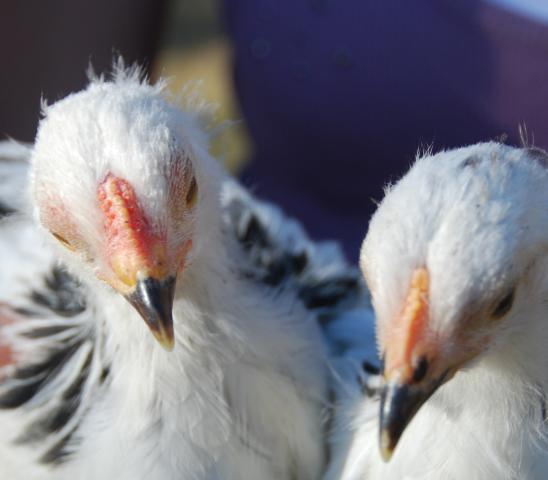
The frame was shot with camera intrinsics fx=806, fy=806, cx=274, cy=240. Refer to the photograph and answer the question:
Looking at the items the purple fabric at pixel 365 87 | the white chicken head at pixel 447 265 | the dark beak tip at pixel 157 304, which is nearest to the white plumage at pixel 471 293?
the white chicken head at pixel 447 265

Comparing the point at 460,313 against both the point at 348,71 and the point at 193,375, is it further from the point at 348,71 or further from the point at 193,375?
the point at 348,71

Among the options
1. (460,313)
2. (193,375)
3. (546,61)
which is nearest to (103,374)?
(193,375)

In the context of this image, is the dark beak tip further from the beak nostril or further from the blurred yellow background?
the blurred yellow background

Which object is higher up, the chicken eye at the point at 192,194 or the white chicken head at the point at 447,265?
the chicken eye at the point at 192,194

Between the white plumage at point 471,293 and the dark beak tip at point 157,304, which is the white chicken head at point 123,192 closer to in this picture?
the dark beak tip at point 157,304

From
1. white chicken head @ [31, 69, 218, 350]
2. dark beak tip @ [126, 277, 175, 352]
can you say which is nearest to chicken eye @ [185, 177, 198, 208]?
white chicken head @ [31, 69, 218, 350]

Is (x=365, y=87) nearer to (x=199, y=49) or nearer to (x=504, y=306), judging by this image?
(x=504, y=306)
